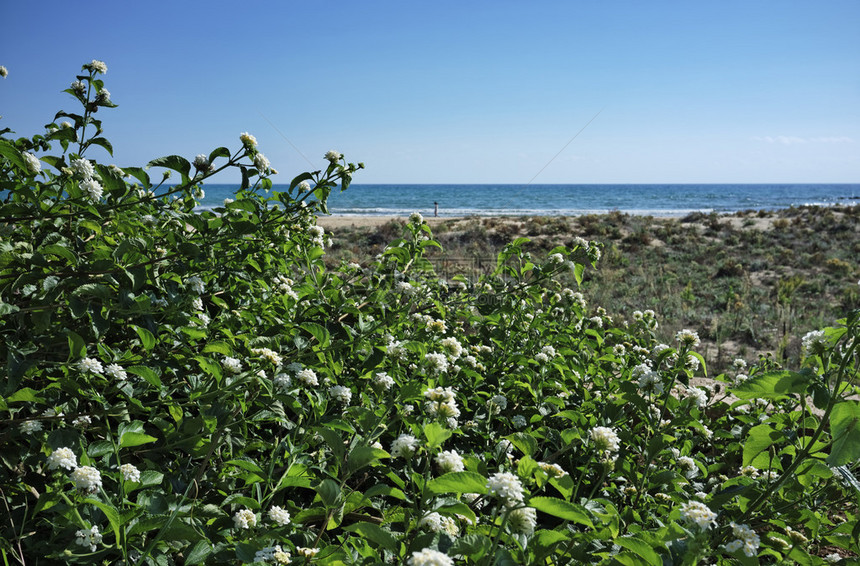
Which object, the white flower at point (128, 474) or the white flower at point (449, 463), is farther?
the white flower at point (128, 474)

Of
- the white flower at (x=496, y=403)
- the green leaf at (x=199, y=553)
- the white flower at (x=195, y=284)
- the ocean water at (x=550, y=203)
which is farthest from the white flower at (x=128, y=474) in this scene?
the ocean water at (x=550, y=203)

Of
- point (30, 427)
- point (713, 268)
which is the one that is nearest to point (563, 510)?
point (30, 427)

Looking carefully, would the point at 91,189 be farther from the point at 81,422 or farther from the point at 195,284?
the point at 81,422

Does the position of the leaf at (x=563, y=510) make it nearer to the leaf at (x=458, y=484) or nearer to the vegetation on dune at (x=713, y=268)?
the leaf at (x=458, y=484)

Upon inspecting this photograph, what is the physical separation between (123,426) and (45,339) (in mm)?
412

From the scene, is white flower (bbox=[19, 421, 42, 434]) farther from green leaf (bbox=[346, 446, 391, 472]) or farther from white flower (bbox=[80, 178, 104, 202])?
green leaf (bbox=[346, 446, 391, 472])

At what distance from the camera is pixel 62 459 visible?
1267mm

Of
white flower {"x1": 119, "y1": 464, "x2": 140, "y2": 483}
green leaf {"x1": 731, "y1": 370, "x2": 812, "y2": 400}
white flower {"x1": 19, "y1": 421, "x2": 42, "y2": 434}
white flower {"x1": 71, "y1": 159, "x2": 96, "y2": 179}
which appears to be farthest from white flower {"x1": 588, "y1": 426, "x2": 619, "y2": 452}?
white flower {"x1": 71, "y1": 159, "x2": 96, "y2": 179}

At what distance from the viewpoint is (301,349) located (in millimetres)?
1837

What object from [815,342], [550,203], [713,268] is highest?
[550,203]

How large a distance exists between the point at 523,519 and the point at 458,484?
0.18 metres

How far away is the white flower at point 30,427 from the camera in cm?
146

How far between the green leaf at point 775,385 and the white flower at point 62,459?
1.61 meters

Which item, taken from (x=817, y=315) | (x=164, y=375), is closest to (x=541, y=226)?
(x=817, y=315)
